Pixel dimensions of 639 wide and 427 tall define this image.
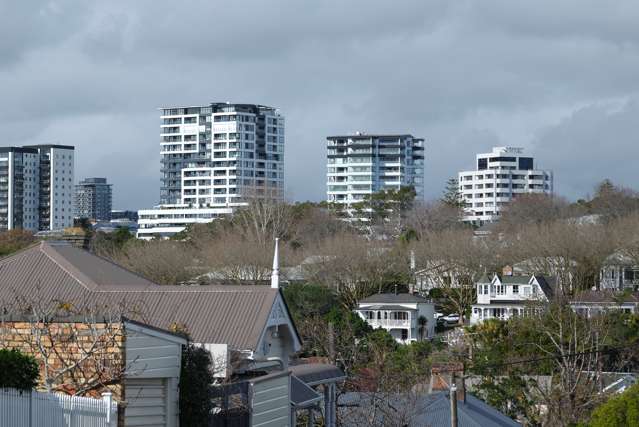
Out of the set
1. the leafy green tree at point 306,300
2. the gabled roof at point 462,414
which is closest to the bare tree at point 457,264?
the leafy green tree at point 306,300

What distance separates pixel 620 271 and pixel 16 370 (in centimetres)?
7151

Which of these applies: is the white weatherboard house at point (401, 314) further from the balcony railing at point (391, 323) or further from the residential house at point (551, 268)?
the residential house at point (551, 268)

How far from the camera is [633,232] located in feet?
288

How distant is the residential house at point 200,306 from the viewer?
2225cm

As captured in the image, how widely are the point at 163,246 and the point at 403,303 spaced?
22428 mm

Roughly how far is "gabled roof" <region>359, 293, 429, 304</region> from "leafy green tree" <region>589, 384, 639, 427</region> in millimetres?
53015

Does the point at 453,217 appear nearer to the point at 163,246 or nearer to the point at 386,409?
the point at 163,246

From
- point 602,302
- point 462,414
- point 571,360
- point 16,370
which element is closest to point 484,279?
point 602,302

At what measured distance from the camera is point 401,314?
81.9 metres

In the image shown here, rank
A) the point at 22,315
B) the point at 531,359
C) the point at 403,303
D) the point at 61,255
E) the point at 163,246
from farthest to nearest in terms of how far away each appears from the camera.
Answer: the point at 163,246 → the point at 403,303 → the point at 531,359 → the point at 61,255 → the point at 22,315

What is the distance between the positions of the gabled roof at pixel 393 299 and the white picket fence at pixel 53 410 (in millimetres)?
65486

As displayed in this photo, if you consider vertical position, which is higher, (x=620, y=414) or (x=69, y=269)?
(x=69, y=269)

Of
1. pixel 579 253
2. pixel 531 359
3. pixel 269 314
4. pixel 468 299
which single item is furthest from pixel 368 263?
pixel 269 314

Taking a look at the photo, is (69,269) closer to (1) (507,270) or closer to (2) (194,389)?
(2) (194,389)
